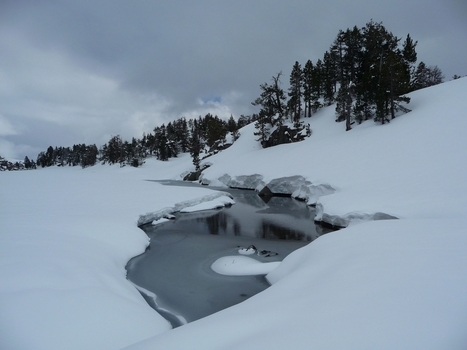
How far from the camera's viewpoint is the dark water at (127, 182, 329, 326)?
7.23 meters

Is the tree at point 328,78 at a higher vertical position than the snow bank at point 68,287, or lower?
higher

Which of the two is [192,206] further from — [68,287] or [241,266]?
[68,287]

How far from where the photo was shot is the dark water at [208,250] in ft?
23.7

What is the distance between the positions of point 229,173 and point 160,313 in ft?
98.0

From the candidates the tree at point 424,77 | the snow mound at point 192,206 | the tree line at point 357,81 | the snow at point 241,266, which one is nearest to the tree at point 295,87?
the tree line at point 357,81

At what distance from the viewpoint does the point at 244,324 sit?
3.82 meters

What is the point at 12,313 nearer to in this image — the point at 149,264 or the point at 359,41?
the point at 149,264

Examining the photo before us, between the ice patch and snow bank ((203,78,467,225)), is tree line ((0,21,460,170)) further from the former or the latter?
the ice patch

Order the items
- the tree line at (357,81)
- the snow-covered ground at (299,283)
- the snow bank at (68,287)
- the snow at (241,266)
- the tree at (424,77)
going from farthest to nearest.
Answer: the tree at (424,77), the tree line at (357,81), the snow at (241,266), the snow bank at (68,287), the snow-covered ground at (299,283)

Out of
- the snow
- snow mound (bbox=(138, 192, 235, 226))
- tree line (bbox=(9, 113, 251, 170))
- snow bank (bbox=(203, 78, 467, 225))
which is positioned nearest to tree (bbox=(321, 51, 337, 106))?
snow bank (bbox=(203, 78, 467, 225))

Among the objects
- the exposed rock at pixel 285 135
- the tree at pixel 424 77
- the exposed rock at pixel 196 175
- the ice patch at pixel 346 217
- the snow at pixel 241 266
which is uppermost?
the tree at pixel 424 77

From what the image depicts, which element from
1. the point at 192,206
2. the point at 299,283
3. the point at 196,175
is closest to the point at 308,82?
the point at 196,175

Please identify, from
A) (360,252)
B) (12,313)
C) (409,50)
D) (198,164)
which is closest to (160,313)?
(12,313)

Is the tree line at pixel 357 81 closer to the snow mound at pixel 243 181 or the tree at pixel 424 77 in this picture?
the tree at pixel 424 77
